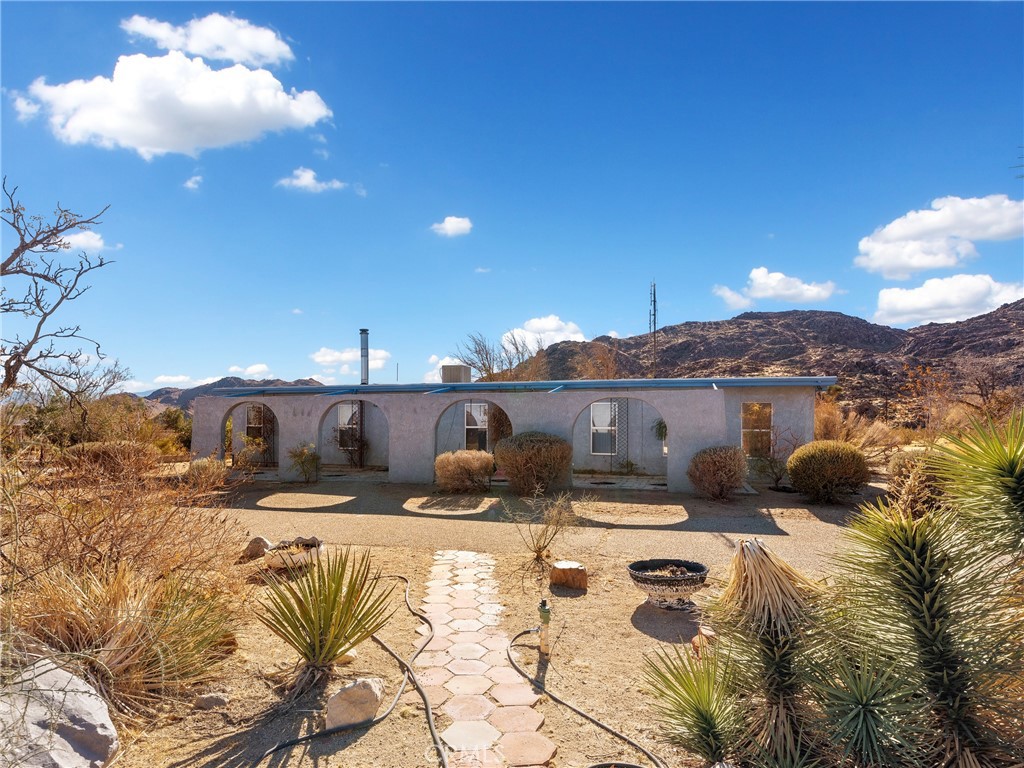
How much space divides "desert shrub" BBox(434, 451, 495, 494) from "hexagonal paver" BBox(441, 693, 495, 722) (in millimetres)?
10059

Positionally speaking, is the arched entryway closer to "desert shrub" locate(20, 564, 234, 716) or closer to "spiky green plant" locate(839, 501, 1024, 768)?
"desert shrub" locate(20, 564, 234, 716)

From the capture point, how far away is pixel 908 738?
7.95 feet

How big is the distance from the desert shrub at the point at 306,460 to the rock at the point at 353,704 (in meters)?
13.3

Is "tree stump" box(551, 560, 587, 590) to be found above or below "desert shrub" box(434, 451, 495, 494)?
below

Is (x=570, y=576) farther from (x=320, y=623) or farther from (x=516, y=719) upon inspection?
(x=320, y=623)

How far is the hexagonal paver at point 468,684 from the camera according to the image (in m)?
4.61

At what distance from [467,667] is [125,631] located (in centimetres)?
252

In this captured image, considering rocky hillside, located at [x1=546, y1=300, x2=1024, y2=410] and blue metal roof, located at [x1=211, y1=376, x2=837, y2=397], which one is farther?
rocky hillside, located at [x1=546, y1=300, x2=1024, y2=410]

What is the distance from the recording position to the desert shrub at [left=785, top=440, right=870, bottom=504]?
12.9 meters

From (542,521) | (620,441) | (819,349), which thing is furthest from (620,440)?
(819,349)

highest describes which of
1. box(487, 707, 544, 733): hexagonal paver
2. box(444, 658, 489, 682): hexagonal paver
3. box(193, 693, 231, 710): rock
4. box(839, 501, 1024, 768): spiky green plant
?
box(839, 501, 1024, 768): spiky green plant

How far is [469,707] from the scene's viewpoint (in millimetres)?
4363

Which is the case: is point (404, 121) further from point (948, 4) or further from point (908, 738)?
point (908, 738)

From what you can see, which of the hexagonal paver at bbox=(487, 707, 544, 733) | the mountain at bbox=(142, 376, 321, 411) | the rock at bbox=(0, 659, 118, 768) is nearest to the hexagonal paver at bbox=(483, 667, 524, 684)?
the hexagonal paver at bbox=(487, 707, 544, 733)
